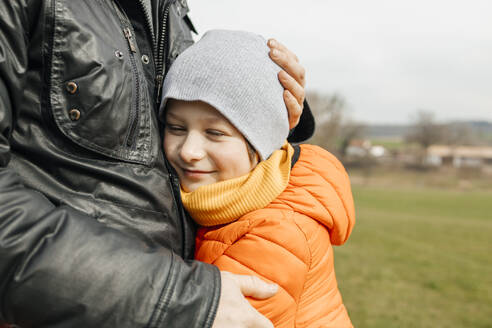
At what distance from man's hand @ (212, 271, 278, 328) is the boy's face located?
20.8 inches

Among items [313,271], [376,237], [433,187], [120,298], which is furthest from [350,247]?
[433,187]

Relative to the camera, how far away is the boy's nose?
1635mm

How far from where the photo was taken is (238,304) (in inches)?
46.4

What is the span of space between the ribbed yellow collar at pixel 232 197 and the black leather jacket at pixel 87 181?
0.10m

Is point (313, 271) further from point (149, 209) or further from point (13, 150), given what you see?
point (13, 150)

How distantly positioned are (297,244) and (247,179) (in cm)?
36

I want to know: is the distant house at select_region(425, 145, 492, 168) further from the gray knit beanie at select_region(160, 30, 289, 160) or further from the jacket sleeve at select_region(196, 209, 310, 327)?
the jacket sleeve at select_region(196, 209, 310, 327)

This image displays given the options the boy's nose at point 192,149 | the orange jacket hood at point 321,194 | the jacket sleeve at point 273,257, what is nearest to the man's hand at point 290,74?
the orange jacket hood at point 321,194

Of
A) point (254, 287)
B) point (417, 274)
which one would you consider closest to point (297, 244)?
point (254, 287)

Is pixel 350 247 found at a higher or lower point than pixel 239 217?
lower

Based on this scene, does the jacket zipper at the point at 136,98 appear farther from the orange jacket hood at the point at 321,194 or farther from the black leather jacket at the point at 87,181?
the orange jacket hood at the point at 321,194

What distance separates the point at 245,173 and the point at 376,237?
41.3 feet

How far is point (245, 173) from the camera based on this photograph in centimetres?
179

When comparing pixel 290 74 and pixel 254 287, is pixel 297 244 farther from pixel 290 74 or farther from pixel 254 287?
pixel 290 74
